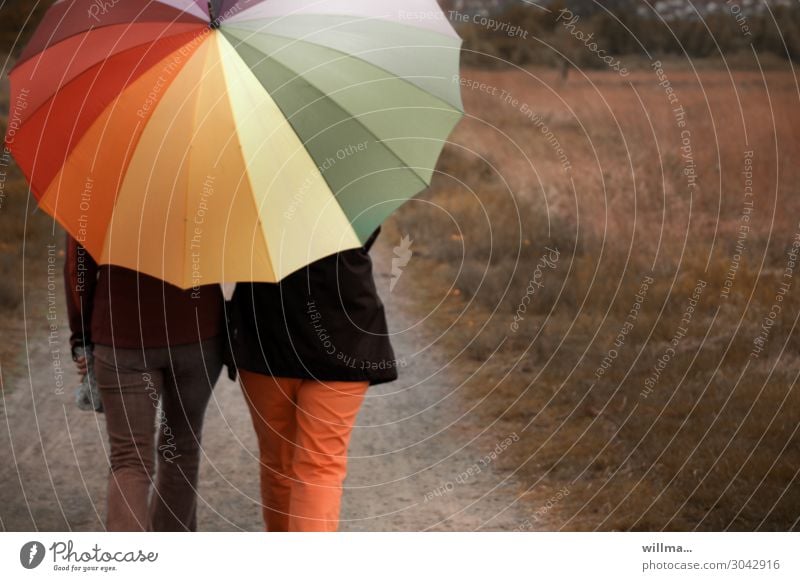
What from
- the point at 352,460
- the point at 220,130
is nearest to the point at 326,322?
the point at 220,130

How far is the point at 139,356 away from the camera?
4035 mm

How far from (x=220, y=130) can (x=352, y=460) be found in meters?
3.07

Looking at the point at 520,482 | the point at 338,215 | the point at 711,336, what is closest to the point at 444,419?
the point at 520,482

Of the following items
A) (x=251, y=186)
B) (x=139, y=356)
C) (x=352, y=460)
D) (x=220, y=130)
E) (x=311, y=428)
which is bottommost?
(x=352, y=460)

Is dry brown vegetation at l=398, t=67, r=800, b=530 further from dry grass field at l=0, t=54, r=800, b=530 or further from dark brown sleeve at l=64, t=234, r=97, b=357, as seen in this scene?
dark brown sleeve at l=64, t=234, r=97, b=357

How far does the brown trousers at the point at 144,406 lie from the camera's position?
4066mm

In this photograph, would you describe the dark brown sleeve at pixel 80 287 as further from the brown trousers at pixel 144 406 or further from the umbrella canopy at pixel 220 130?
the umbrella canopy at pixel 220 130

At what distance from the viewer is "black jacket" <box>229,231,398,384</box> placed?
13.0 feet

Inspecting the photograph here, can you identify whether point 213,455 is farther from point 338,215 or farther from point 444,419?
point 338,215

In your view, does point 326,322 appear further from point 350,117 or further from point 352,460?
point 352,460

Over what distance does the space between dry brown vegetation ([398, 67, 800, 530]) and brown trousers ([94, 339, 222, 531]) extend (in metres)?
1.97

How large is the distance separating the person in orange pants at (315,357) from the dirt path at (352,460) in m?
1.47
